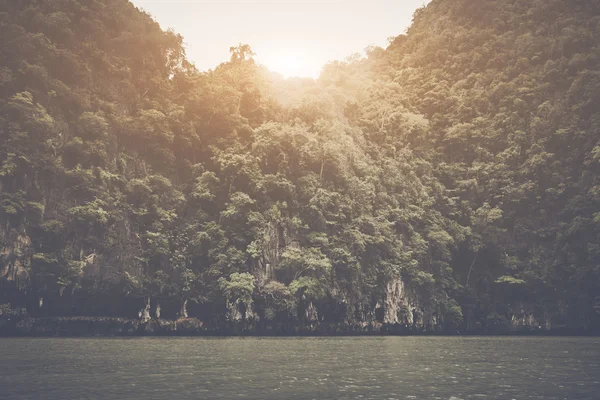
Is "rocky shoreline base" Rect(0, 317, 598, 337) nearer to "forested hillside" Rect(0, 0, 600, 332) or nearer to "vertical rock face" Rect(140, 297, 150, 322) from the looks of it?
"vertical rock face" Rect(140, 297, 150, 322)

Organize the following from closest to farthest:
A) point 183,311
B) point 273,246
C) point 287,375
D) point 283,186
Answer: point 287,375
point 183,311
point 273,246
point 283,186

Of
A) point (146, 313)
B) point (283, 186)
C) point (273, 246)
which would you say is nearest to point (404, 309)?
point (273, 246)

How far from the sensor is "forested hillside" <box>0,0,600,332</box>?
1550 inches

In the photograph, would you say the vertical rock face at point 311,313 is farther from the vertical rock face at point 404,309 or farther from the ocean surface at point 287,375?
the ocean surface at point 287,375

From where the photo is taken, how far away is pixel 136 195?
4381 centimetres

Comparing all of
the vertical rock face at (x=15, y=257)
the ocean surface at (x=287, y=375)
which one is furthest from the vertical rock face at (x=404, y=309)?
the vertical rock face at (x=15, y=257)

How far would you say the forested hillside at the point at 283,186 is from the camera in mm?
39375

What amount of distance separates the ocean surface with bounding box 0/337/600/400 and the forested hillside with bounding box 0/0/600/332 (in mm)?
17581

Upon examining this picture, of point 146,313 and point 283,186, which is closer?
point 146,313

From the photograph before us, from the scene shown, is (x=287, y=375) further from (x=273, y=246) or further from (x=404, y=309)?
(x=404, y=309)

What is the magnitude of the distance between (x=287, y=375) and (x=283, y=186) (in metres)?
31.3

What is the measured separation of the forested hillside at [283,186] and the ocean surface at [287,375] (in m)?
17.6

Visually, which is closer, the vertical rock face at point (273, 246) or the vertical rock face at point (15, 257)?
the vertical rock face at point (15, 257)

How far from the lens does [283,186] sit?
46000 millimetres
